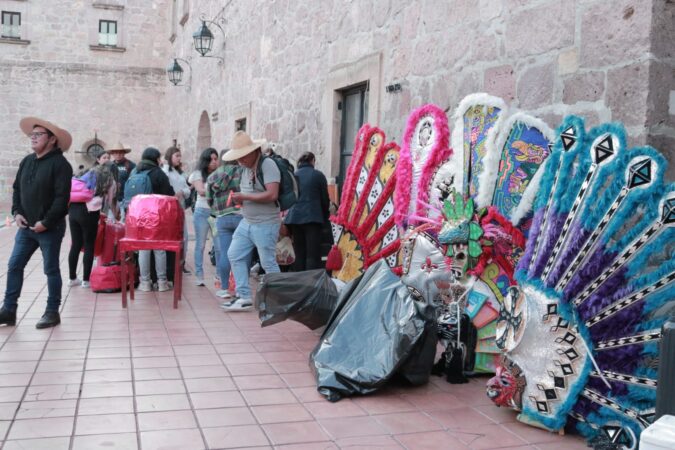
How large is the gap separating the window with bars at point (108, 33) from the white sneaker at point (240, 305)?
19.6 m

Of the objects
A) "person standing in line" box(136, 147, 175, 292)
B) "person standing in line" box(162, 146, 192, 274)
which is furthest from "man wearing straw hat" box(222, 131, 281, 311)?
"person standing in line" box(162, 146, 192, 274)

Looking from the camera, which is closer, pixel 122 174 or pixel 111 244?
pixel 111 244

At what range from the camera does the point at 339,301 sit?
14.1 ft

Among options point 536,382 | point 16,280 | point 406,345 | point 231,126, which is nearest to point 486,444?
point 536,382

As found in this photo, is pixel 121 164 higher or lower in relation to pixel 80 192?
higher

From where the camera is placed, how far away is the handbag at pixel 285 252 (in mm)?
7245

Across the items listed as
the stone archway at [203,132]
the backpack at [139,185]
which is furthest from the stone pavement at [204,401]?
the stone archway at [203,132]

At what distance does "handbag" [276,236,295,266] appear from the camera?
7245 millimetres

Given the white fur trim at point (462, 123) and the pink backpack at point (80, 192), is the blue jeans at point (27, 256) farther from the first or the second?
the white fur trim at point (462, 123)

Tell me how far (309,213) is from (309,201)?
4.6 inches

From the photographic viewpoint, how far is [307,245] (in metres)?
6.88

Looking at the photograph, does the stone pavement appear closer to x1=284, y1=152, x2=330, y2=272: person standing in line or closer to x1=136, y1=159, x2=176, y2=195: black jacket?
x1=284, y1=152, x2=330, y2=272: person standing in line

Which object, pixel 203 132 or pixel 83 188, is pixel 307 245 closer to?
pixel 83 188

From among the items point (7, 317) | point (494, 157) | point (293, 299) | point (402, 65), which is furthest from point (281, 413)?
point (402, 65)
